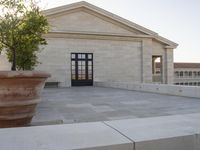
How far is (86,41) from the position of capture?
24172 mm

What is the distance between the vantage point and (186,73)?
53469mm

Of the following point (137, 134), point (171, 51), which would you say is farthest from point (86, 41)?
point (137, 134)

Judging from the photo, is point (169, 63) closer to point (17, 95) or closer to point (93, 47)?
point (93, 47)

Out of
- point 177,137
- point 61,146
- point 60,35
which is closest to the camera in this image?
Answer: point 61,146

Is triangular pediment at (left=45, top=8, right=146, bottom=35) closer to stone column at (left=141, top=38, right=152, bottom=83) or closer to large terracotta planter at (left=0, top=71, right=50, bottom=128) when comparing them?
stone column at (left=141, top=38, right=152, bottom=83)

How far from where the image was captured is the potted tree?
4227 mm

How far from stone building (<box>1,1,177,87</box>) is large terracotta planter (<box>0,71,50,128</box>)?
18663mm

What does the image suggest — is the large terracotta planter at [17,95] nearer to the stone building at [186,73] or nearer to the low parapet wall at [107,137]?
the low parapet wall at [107,137]

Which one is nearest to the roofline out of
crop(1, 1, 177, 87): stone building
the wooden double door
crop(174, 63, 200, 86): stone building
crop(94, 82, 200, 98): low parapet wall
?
crop(1, 1, 177, 87): stone building

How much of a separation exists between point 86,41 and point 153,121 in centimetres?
Result: 2125

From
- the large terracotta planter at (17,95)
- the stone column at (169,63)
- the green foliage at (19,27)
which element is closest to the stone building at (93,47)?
the stone column at (169,63)

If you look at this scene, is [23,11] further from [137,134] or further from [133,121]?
[137,134]

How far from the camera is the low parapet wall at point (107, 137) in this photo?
231 cm

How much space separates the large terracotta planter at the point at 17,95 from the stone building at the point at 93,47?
18.7 m
